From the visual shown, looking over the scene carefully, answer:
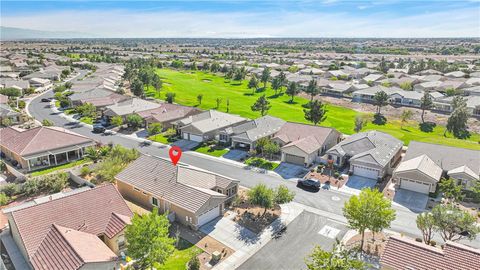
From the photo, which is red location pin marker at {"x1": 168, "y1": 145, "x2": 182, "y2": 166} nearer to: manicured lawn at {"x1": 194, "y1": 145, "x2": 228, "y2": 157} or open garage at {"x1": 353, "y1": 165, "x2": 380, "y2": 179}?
manicured lawn at {"x1": 194, "y1": 145, "x2": 228, "y2": 157}

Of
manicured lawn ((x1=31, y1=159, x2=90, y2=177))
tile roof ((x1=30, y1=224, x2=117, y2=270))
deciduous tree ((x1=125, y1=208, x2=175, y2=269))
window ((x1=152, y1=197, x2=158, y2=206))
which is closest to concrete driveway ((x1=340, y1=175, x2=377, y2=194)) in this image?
window ((x1=152, y1=197, x2=158, y2=206))

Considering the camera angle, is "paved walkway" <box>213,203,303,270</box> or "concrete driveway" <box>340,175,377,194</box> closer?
"paved walkway" <box>213,203,303,270</box>

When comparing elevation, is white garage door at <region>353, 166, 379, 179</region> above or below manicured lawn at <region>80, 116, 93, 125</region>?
above

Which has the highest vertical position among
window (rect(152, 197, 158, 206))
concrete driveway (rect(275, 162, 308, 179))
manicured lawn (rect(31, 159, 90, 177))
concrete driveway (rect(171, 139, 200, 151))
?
window (rect(152, 197, 158, 206))

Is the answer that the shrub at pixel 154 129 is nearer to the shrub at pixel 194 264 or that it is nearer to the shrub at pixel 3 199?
the shrub at pixel 3 199

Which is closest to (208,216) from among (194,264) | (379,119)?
(194,264)

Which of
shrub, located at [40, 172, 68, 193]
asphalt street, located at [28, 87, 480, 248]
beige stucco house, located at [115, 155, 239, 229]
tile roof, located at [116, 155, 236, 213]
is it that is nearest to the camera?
beige stucco house, located at [115, 155, 239, 229]

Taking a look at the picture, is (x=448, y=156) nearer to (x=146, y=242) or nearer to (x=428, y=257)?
(x=428, y=257)
